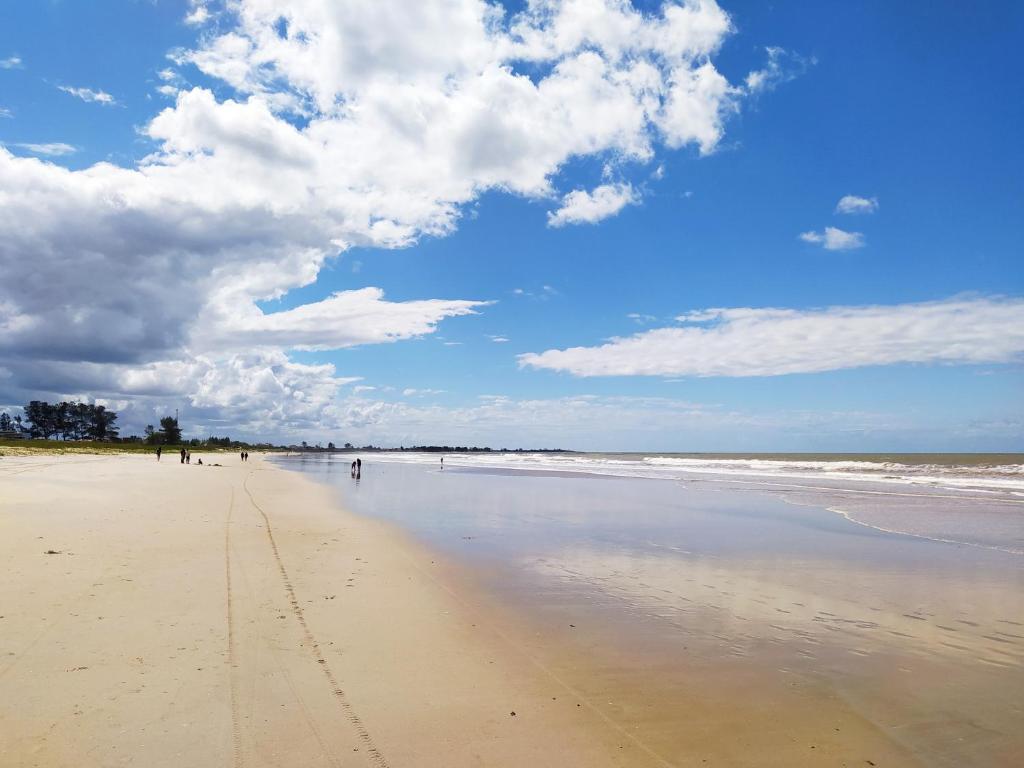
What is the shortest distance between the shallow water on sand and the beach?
0.06 meters

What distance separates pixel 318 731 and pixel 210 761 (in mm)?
858

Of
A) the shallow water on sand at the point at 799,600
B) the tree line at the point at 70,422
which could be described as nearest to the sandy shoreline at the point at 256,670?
the shallow water on sand at the point at 799,600

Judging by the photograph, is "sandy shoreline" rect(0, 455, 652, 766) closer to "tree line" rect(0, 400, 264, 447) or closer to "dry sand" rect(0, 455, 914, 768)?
A: "dry sand" rect(0, 455, 914, 768)

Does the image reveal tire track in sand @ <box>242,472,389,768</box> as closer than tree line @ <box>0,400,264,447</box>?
Yes

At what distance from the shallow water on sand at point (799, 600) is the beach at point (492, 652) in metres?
0.06

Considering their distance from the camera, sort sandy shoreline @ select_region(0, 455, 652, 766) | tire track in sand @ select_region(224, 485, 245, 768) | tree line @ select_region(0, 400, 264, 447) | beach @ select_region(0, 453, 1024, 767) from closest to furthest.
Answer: tire track in sand @ select_region(224, 485, 245, 768)
sandy shoreline @ select_region(0, 455, 652, 766)
beach @ select_region(0, 453, 1024, 767)
tree line @ select_region(0, 400, 264, 447)

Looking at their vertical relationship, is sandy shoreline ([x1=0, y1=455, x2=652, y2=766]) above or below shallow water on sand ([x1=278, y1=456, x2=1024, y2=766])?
above

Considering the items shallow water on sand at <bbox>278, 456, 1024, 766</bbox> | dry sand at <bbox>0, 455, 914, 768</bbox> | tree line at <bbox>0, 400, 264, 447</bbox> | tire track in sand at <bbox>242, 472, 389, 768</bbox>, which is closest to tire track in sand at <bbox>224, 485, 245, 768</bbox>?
dry sand at <bbox>0, 455, 914, 768</bbox>

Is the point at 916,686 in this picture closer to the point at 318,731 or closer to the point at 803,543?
the point at 318,731

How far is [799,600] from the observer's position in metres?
10.3

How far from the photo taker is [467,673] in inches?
267

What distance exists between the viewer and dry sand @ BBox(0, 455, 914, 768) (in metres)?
4.99

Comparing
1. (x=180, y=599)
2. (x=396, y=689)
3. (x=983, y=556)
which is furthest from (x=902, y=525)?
(x=180, y=599)

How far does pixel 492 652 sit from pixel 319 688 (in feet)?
7.31
